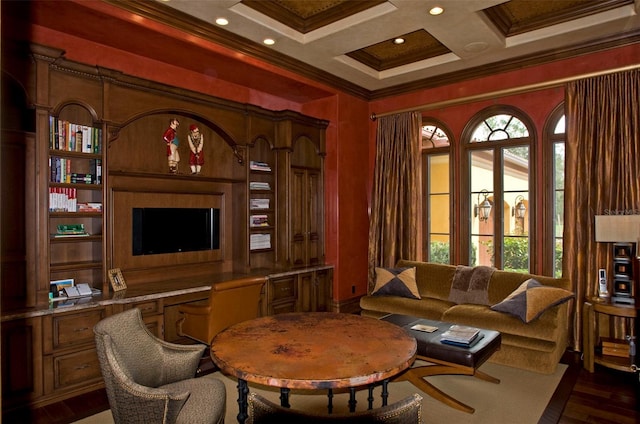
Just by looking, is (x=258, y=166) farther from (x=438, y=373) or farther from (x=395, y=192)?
(x=438, y=373)

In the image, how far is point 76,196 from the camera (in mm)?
3688

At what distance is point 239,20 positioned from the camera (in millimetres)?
3951

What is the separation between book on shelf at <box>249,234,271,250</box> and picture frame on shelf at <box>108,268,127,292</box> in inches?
59.8

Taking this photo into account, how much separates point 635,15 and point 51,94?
519cm

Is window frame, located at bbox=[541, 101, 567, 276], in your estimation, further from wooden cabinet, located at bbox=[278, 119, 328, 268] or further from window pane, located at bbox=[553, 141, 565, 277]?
wooden cabinet, located at bbox=[278, 119, 328, 268]

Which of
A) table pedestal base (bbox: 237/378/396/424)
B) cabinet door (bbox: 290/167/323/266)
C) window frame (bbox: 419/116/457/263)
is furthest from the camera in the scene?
window frame (bbox: 419/116/457/263)

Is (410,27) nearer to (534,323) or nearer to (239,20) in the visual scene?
(239,20)

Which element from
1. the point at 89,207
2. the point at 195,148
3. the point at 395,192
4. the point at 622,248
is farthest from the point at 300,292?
the point at 622,248

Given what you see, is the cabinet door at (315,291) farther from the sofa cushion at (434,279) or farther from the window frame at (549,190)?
the window frame at (549,190)

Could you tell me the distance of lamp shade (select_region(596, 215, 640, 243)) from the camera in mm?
3684

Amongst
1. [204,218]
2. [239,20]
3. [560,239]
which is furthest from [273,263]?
[560,239]

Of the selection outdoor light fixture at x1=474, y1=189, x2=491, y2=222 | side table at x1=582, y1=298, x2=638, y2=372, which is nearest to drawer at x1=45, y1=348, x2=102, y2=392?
side table at x1=582, y1=298, x2=638, y2=372

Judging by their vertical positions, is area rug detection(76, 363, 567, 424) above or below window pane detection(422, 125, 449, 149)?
below

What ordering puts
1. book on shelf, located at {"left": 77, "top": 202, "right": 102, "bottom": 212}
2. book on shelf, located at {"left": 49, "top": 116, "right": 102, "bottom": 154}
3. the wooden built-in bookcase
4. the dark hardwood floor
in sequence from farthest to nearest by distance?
book on shelf, located at {"left": 77, "top": 202, "right": 102, "bottom": 212}, book on shelf, located at {"left": 49, "top": 116, "right": 102, "bottom": 154}, the wooden built-in bookcase, the dark hardwood floor
